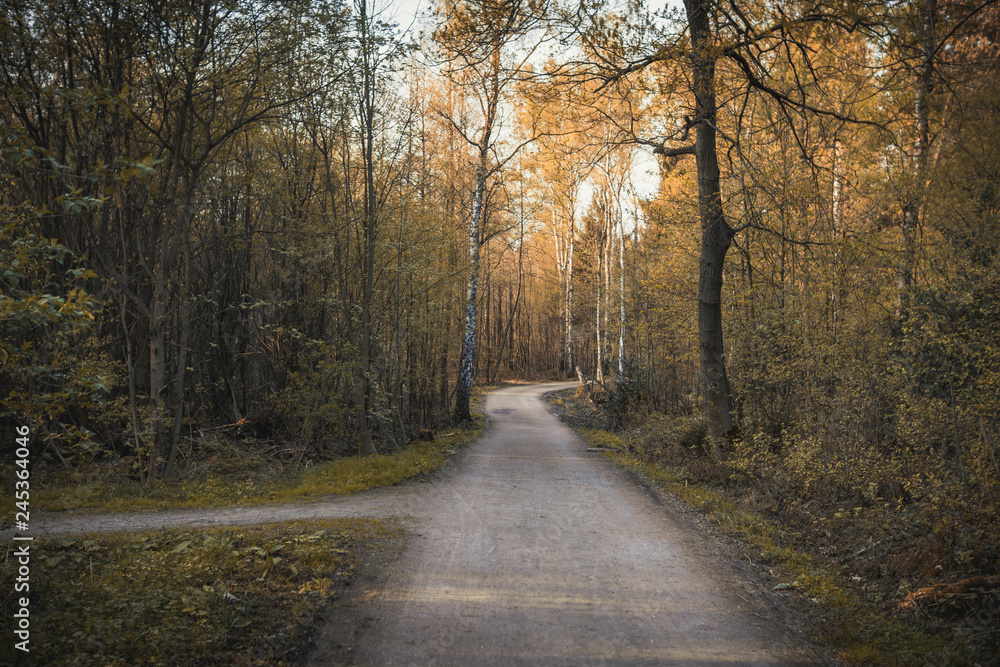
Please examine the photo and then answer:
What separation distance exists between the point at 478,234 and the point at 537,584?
1423 cm

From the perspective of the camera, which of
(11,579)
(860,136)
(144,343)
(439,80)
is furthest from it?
(439,80)

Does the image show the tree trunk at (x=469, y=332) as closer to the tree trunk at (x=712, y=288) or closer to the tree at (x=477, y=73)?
the tree at (x=477, y=73)

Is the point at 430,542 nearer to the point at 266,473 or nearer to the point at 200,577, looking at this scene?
the point at 200,577

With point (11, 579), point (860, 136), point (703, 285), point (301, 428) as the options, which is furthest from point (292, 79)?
point (860, 136)

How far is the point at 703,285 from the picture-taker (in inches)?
389

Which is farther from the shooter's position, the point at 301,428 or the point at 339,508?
the point at 301,428

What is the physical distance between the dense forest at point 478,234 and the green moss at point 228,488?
716 mm

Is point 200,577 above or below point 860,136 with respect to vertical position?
below

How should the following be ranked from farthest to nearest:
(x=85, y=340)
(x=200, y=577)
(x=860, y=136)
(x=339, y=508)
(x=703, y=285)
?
(x=860, y=136), (x=703, y=285), (x=85, y=340), (x=339, y=508), (x=200, y=577)

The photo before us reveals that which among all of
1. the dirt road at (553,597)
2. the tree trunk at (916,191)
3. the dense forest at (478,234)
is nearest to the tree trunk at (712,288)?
the dense forest at (478,234)

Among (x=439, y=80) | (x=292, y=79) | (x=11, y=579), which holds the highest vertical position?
(x=439, y=80)

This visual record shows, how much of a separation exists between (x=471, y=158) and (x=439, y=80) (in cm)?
280

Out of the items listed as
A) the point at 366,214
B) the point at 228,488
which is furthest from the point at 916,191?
the point at 228,488

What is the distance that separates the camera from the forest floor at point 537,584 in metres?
4.00
